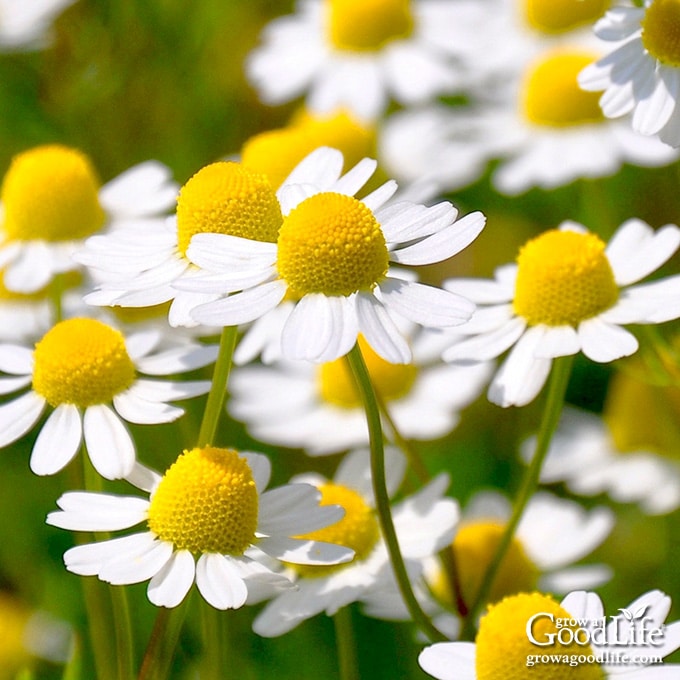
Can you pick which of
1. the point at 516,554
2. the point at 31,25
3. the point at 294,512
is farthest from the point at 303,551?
the point at 31,25

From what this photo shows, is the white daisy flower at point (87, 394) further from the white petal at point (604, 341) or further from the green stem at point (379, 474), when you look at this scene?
the white petal at point (604, 341)

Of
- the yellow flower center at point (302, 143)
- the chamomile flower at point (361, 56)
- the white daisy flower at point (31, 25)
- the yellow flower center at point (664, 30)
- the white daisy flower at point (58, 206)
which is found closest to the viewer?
the yellow flower center at point (664, 30)

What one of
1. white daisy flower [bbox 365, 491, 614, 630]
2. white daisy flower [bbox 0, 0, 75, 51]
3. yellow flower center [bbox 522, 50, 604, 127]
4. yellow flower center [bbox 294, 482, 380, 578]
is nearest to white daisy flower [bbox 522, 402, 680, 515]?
white daisy flower [bbox 365, 491, 614, 630]

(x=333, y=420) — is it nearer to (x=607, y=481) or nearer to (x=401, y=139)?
(x=607, y=481)

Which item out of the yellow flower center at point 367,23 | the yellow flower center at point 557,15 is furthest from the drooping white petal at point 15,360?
the yellow flower center at point 557,15

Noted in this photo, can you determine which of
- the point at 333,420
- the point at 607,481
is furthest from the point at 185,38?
the point at 607,481

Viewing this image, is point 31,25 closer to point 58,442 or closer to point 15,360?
point 15,360
